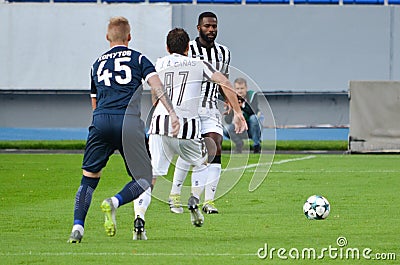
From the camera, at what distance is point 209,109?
1260cm

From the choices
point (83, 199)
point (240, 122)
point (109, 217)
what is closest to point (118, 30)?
point (83, 199)

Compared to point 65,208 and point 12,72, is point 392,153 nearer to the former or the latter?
point 12,72

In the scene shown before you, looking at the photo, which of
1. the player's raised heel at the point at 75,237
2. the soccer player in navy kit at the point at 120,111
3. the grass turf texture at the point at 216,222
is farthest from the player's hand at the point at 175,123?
the player's raised heel at the point at 75,237

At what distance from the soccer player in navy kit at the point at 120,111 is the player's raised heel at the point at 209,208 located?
3.03 metres

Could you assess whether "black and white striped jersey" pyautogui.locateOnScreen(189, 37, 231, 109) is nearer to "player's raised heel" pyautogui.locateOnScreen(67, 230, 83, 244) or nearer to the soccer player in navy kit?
the soccer player in navy kit

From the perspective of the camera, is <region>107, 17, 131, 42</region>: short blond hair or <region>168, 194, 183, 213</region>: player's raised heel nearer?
<region>107, 17, 131, 42</region>: short blond hair

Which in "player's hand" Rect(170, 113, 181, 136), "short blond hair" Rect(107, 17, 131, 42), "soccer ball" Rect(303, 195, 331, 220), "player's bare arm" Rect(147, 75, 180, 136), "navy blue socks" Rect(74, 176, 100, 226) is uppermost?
"short blond hair" Rect(107, 17, 131, 42)

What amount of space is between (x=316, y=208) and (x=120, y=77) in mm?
2962

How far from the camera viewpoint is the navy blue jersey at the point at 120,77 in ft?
30.3

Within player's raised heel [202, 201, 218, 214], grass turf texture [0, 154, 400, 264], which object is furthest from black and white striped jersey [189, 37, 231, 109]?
grass turf texture [0, 154, 400, 264]

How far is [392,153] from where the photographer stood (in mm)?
26906

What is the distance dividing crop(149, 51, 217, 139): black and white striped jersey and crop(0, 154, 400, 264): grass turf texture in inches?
39.5

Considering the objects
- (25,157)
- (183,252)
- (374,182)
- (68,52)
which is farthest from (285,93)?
(183,252)

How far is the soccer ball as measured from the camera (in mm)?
11070
